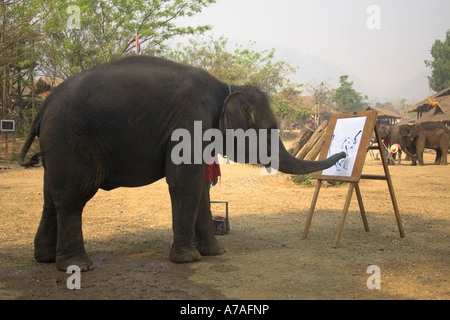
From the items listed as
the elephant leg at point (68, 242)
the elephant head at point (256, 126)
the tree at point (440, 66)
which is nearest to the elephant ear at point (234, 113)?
the elephant head at point (256, 126)

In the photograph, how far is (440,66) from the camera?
5438cm

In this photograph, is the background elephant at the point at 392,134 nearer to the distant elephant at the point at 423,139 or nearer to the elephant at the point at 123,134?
the distant elephant at the point at 423,139

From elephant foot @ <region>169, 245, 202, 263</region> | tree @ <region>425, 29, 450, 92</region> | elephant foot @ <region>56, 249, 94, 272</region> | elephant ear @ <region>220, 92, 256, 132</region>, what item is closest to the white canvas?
elephant ear @ <region>220, 92, 256, 132</region>

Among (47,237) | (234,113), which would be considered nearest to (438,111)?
(234,113)

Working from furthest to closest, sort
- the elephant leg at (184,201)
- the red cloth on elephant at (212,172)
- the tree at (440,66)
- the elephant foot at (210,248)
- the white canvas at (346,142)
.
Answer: the tree at (440,66) → the red cloth on elephant at (212,172) → the white canvas at (346,142) → the elephant foot at (210,248) → the elephant leg at (184,201)

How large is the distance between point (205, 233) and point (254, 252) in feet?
2.40

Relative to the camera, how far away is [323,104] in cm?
6625

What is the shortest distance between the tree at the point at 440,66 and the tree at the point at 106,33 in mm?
38173

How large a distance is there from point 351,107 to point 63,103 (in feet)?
247

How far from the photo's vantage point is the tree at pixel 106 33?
84.1 ft

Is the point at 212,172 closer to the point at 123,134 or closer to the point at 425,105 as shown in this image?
the point at 123,134

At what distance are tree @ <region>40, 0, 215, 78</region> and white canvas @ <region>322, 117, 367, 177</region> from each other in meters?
20.9

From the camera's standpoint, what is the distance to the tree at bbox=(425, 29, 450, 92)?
5378cm

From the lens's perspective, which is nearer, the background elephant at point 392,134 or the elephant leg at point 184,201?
the elephant leg at point 184,201
